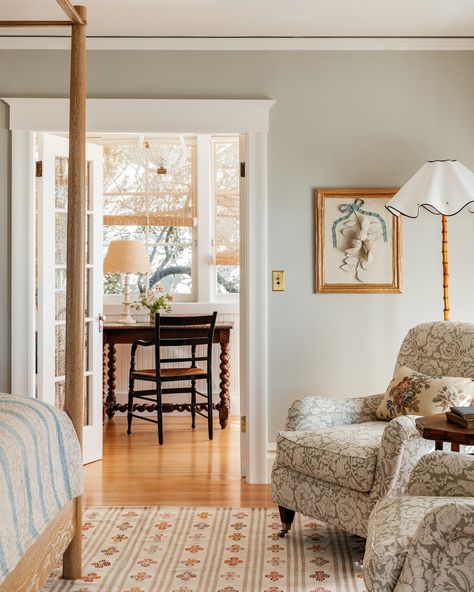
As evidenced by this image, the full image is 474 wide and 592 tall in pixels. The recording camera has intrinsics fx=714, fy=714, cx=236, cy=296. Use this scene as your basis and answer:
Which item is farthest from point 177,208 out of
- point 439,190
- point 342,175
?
point 439,190

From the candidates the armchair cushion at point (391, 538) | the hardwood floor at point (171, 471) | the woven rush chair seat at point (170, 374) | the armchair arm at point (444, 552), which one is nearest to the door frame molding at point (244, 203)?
the hardwood floor at point (171, 471)

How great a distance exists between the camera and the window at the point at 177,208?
629 centimetres

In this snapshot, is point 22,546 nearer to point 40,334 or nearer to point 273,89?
point 40,334

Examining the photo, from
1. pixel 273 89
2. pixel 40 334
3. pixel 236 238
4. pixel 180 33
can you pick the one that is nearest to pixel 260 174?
pixel 273 89

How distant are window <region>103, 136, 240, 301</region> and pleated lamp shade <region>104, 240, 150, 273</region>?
41 centimetres

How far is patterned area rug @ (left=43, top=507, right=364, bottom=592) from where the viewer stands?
8.97 ft

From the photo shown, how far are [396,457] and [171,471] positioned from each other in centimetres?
203

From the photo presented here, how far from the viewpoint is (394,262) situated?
4.20m

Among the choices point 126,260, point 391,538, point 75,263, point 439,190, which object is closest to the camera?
point 391,538

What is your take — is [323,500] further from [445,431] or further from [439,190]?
[439,190]

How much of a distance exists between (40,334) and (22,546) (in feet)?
8.07

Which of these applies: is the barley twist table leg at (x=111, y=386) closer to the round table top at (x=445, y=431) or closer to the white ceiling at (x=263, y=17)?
the white ceiling at (x=263, y=17)

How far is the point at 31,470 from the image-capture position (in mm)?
2105

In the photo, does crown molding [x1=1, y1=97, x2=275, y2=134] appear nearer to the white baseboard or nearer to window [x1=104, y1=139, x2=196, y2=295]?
the white baseboard
